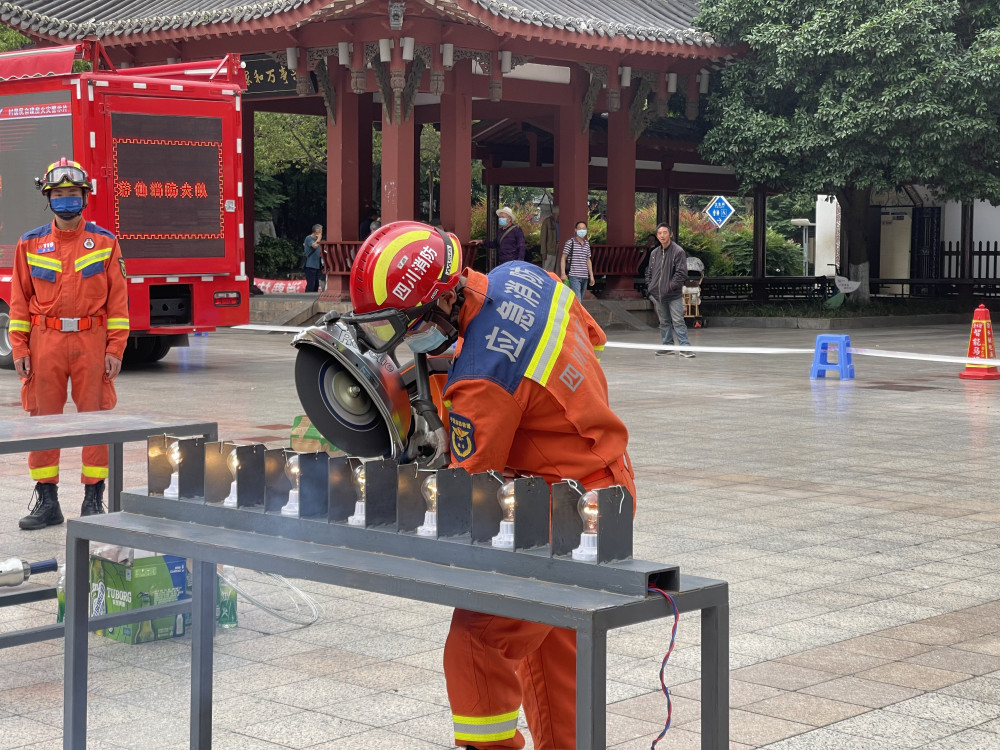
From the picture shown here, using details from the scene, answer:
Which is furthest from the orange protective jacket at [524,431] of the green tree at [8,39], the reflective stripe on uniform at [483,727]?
the green tree at [8,39]

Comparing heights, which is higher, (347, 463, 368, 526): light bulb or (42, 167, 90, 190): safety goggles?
(42, 167, 90, 190): safety goggles

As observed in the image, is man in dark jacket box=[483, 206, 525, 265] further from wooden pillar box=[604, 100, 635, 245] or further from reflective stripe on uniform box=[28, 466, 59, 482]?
reflective stripe on uniform box=[28, 466, 59, 482]

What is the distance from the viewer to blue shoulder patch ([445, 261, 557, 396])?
345cm

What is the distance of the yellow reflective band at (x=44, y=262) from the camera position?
736 centimetres

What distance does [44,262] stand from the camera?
7.39 metres

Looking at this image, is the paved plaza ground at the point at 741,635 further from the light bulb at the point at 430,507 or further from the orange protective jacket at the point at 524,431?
the light bulb at the point at 430,507

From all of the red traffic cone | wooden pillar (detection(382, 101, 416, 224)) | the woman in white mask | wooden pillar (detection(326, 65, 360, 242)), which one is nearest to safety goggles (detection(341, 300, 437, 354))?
the red traffic cone

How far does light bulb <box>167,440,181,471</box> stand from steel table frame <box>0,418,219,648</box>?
1.54 metres

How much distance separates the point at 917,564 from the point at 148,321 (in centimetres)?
1058

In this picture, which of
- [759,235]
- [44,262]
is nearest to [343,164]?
[759,235]

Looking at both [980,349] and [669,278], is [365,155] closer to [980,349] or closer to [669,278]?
[669,278]

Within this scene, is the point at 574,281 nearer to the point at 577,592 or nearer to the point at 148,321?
the point at 148,321

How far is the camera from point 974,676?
488 cm

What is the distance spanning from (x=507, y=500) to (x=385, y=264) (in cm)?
77
